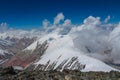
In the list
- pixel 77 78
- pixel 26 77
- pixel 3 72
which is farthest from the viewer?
pixel 3 72

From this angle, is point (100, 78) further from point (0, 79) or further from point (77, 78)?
point (0, 79)

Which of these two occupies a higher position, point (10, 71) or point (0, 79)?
point (10, 71)

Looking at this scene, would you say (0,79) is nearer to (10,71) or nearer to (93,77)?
(10,71)

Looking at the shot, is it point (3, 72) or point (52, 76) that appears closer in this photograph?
point (52, 76)

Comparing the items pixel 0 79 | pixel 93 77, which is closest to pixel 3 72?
pixel 0 79

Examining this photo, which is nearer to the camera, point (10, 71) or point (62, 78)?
point (62, 78)

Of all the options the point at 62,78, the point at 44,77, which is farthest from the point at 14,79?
the point at 62,78

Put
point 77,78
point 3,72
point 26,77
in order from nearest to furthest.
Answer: point 77,78 → point 26,77 → point 3,72

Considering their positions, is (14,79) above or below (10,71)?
below
